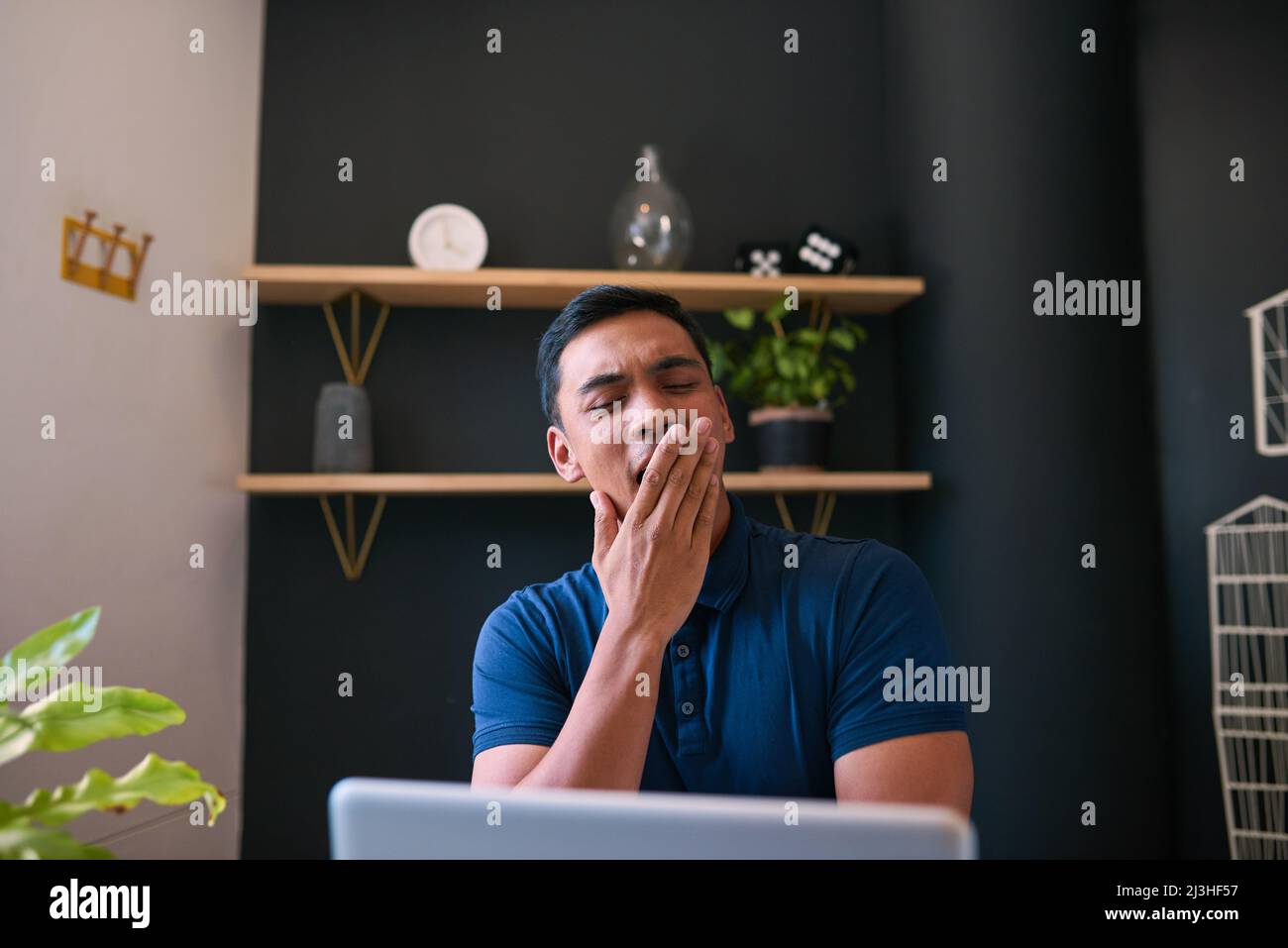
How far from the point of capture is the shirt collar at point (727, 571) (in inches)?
49.8

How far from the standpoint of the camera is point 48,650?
74cm

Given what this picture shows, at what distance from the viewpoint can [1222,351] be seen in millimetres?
1987

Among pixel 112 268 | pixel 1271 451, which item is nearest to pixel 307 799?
pixel 112 268

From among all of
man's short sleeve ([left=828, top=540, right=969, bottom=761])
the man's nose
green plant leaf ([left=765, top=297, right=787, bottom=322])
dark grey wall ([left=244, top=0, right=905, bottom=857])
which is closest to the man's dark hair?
the man's nose

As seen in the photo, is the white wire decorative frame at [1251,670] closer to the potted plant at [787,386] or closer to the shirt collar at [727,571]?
the potted plant at [787,386]

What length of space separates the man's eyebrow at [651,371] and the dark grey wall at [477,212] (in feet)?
3.87

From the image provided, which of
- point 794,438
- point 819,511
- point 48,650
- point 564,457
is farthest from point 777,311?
point 48,650

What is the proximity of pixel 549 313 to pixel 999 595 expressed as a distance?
3.99 ft

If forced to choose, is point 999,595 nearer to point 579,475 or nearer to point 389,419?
point 579,475

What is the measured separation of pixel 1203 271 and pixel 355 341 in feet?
5.94

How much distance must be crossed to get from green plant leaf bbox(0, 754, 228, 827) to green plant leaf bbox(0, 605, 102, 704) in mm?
81

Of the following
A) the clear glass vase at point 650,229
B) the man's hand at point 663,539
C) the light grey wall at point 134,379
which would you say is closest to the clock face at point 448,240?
the clear glass vase at point 650,229

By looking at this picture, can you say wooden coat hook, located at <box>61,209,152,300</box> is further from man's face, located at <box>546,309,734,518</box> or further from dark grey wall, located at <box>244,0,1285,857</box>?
man's face, located at <box>546,309,734,518</box>

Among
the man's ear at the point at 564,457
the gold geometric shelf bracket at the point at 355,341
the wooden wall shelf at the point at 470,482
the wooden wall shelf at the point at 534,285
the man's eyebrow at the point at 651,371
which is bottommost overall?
the man's ear at the point at 564,457
